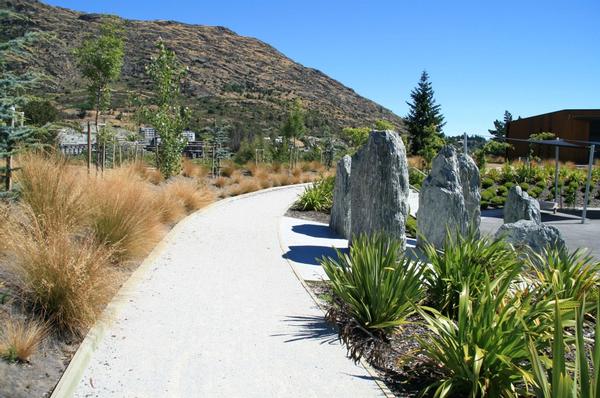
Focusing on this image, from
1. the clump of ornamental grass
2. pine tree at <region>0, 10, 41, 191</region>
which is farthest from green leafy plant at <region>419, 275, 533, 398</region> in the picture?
pine tree at <region>0, 10, 41, 191</region>

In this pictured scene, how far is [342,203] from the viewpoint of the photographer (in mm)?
12148

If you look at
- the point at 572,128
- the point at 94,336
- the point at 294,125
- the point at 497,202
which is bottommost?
the point at 94,336

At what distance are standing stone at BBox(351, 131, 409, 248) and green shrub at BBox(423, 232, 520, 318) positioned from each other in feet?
7.85

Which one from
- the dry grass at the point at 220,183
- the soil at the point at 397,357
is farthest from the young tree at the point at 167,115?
the soil at the point at 397,357

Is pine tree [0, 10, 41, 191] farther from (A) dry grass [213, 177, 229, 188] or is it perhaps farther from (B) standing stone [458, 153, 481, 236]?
(A) dry grass [213, 177, 229, 188]

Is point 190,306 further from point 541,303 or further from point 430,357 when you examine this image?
point 541,303

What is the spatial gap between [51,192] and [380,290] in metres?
4.44

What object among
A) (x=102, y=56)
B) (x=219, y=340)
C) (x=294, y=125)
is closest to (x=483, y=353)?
(x=219, y=340)

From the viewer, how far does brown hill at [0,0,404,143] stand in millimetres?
53594

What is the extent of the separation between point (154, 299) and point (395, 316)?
2797 mm

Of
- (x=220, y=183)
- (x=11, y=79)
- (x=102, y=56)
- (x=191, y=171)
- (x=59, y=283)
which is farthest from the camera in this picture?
(x=191, y=171)

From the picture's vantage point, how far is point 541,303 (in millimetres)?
4781

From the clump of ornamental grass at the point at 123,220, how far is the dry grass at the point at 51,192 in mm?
221

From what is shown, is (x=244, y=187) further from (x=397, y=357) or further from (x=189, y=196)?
(x=397, y=357)
